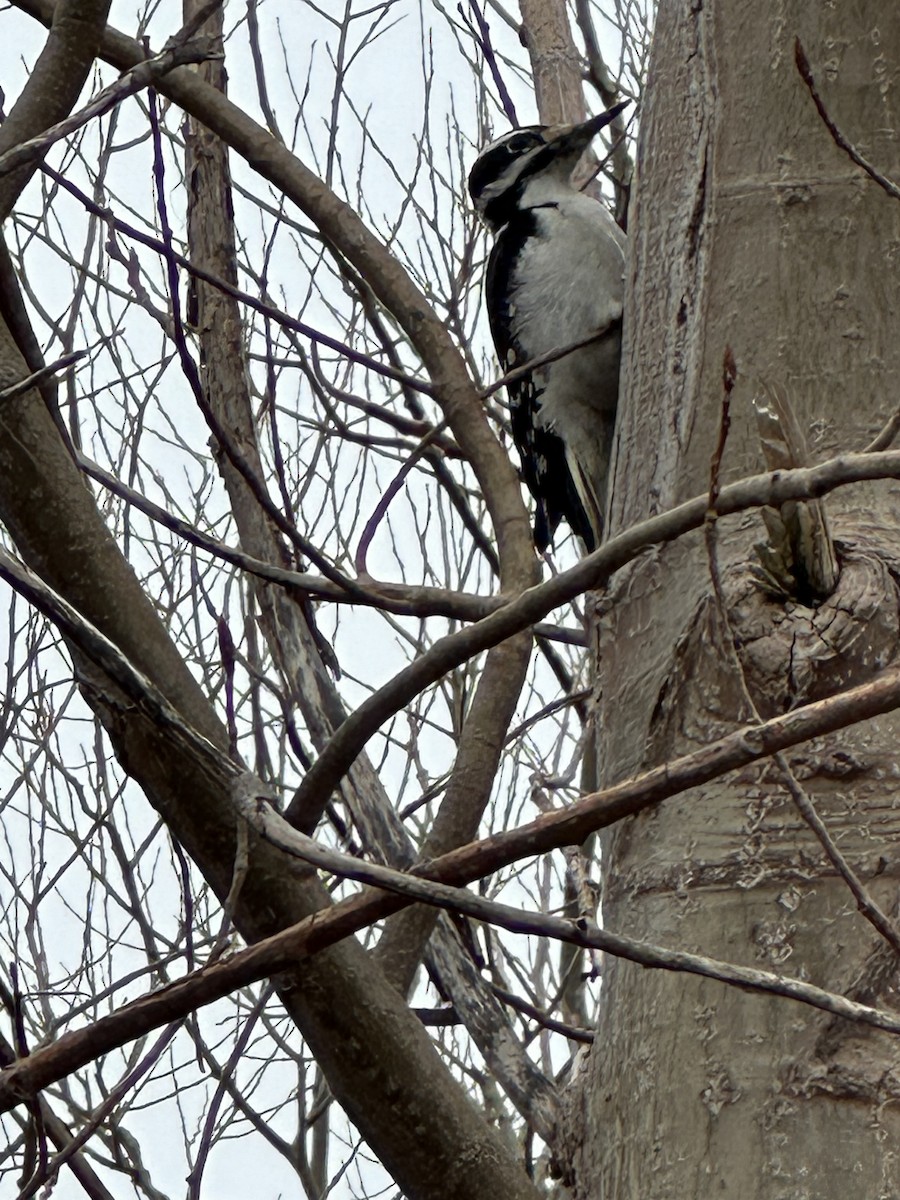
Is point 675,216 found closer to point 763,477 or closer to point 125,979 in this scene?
point 763,477

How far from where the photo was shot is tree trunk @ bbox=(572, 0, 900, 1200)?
131 centimetres

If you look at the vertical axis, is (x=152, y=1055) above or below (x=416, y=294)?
below

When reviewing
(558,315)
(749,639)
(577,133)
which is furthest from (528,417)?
(749,639)

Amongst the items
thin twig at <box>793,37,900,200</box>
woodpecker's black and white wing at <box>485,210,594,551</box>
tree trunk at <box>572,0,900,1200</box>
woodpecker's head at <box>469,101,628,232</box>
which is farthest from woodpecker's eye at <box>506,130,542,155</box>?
thin twig at <box>793,37,900,200</box>

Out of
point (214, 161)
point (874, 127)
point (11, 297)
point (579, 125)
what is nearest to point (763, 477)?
point (11, 297)

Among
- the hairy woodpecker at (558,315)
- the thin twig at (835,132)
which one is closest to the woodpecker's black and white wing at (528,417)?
the hairy woodpecker at (558,315)

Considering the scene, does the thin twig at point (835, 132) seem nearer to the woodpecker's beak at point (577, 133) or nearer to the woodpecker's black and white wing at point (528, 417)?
the woodpecker's black and white wing at point (528, 417)

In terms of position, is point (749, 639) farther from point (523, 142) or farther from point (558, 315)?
point (523, 142)

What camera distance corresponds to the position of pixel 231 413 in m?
2.33

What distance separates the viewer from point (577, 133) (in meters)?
3.48

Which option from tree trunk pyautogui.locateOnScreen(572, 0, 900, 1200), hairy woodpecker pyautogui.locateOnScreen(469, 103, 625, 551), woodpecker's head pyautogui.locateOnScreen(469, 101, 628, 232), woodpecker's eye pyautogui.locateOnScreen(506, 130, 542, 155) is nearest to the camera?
tree trunk pyautogui.locateOnScreen(572, 0, 900, 1200)

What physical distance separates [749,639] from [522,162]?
247 centimetres

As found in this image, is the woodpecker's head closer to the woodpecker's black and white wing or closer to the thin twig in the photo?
Result: the woodpecker's black and white wing

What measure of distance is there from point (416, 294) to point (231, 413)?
13.7 inches
